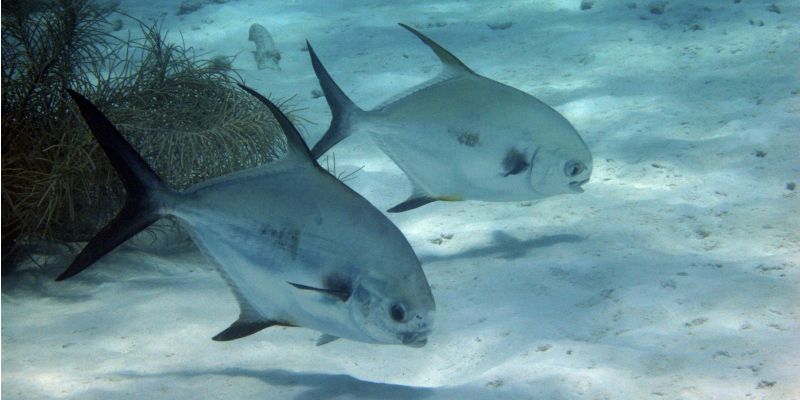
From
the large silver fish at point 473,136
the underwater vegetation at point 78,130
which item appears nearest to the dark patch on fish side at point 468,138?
the large silver fish at point 473,136

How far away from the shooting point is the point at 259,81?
8.60 meters

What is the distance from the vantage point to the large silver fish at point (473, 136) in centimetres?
308

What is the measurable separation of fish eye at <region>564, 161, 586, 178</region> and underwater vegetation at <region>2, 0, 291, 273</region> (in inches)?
108

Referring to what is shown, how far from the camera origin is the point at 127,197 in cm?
191

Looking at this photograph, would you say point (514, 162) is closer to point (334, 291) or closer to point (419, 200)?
point (419, 200)

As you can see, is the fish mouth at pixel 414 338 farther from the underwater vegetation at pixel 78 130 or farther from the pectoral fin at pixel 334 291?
the underwater vegetation at pixel 78 130

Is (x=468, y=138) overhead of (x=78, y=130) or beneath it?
beneath

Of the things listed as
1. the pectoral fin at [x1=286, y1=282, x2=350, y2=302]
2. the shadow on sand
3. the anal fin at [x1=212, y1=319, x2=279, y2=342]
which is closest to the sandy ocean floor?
the shadow on sand

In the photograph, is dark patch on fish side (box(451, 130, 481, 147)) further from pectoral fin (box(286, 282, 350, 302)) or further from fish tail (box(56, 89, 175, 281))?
fish tail (box(56, 89, 175, 281))

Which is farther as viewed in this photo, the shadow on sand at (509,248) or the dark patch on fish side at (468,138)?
the shadow on sand at (509,248)

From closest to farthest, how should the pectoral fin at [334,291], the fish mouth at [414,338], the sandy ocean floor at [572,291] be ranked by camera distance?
the pectoral fin at [334,291] → the fish mouth at [414,338] → the sandy ocean floor at [572,291]

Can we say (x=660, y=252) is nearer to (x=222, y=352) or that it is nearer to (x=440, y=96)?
(x=440, y=96)

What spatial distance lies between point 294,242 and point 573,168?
6.27 ft

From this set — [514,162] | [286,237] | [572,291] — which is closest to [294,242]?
[286,237]
